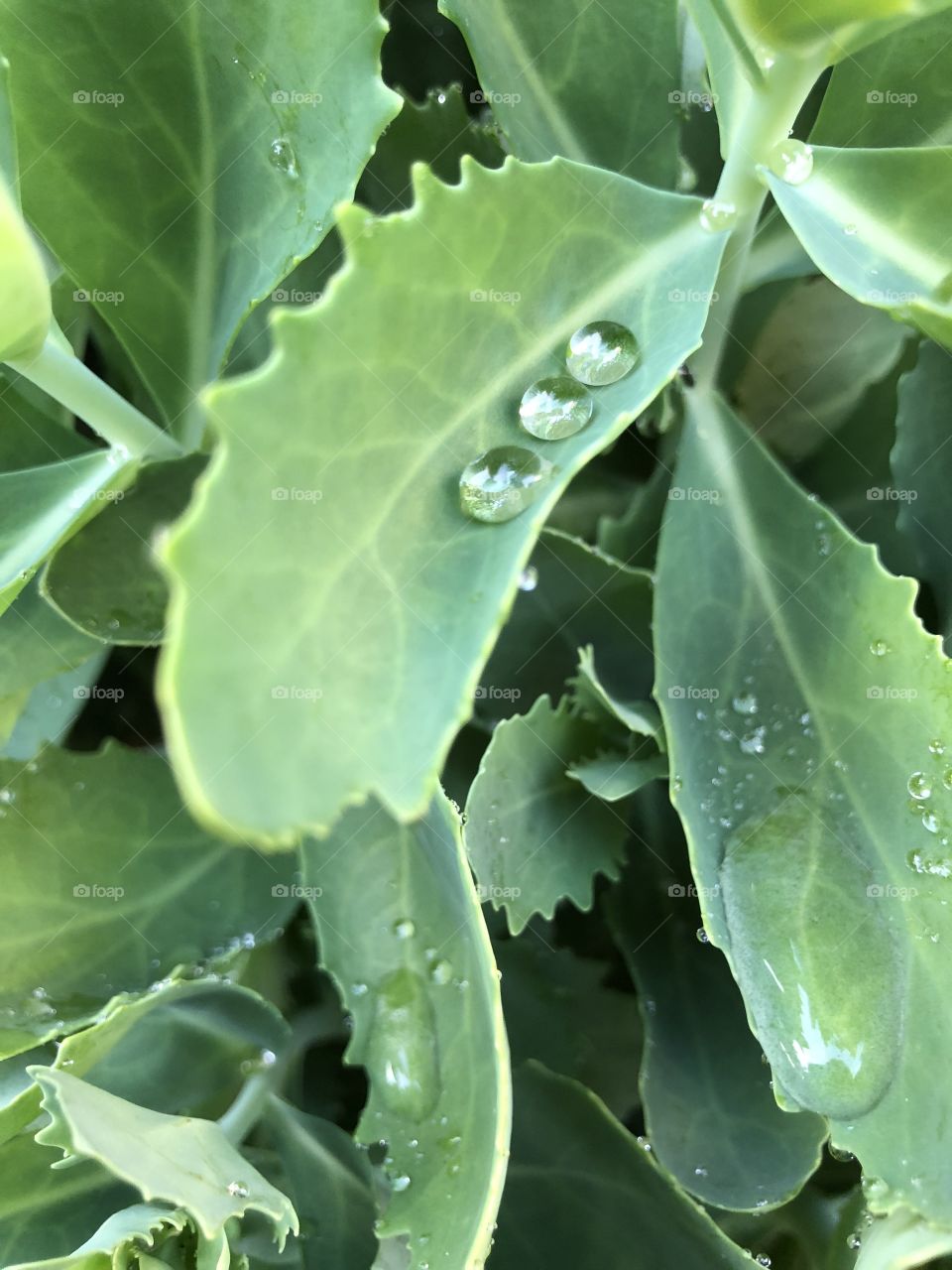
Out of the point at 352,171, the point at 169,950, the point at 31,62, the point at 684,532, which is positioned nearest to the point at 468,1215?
the point at 169,950

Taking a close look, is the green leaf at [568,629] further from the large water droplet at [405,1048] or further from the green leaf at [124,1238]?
the green leaf at [124,1238]

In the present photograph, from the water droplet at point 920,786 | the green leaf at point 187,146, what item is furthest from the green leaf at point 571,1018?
the green leaf at point 187,146

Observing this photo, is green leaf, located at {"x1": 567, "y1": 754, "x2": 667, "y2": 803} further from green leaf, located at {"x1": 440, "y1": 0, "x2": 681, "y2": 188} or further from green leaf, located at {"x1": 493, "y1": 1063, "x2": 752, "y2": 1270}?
green leaf, located at {"x1": 440, "y1": 0, "x2": 681, "y2": 188}

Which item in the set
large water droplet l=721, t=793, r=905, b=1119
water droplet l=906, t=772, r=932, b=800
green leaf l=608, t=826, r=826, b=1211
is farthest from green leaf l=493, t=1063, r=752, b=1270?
water droplet l=906, t=772, r=932, b=800

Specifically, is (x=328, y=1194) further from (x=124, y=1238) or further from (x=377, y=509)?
(x=377, y=509)

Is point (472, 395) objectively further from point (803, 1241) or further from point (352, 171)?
point (803, 1241)

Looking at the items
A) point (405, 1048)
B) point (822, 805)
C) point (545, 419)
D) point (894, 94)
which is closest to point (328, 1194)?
point (405, 1048)
